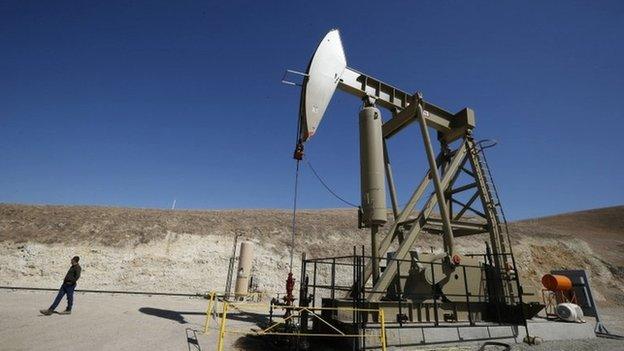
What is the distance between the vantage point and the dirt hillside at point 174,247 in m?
18.7

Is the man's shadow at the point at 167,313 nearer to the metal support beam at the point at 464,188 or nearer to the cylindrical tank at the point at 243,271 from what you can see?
the cylindrical tank at the point at 243,271

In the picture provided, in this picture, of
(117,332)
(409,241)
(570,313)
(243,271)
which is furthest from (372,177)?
(243,271)

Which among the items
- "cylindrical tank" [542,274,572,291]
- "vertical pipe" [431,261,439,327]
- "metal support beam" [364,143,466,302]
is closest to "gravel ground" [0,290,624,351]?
"vertical pipe" [431,261,439,327]

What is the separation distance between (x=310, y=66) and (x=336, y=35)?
4.70 feet

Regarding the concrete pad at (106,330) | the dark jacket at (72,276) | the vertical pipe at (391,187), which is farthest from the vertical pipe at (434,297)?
the dark jacket at (72,276)

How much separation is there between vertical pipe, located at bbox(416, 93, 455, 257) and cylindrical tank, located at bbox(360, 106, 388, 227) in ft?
4.68

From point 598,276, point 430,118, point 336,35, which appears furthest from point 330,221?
point 598,276

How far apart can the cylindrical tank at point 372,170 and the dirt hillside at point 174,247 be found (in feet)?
45.5

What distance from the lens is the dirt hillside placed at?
18656 mm

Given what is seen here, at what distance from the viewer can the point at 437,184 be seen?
9367 mm

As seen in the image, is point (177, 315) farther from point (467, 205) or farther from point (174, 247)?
point (174, 247)

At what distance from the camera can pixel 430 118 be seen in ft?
36.4

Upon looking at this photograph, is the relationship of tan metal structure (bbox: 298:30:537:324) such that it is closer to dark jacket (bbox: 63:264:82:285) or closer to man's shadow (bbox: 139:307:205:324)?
man's shadow (bbox: 139:307:205:324)

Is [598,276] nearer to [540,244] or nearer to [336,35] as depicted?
[540,244]
